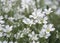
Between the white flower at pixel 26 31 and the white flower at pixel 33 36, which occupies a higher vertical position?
the white flower at pixel 26 31

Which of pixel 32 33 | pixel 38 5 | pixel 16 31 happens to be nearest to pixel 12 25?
pixel 16 31

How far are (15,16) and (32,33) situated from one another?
0.70 feet

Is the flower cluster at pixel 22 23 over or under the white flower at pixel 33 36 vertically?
over

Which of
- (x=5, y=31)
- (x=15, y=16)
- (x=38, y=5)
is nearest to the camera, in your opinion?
(x=5, y=31)

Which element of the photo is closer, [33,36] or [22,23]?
[33,36]

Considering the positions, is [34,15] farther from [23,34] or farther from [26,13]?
[26,13]

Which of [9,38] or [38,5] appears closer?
[9,38]

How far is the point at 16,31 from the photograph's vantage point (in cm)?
143

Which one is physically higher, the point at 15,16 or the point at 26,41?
the point at 15,16

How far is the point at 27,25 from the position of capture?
1.38 metres

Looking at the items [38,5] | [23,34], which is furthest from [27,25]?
[38,5]

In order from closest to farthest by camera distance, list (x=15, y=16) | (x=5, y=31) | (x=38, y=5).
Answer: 1. (x=5, y=31)
2. (x=15, y=16)
3. (x=38, y=5)

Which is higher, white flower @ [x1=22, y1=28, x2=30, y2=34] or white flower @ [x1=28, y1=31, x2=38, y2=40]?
white flower @ [x1=22, y1=28, x2=30, y2=34]

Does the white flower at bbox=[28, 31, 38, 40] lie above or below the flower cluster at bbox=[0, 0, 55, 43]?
below
